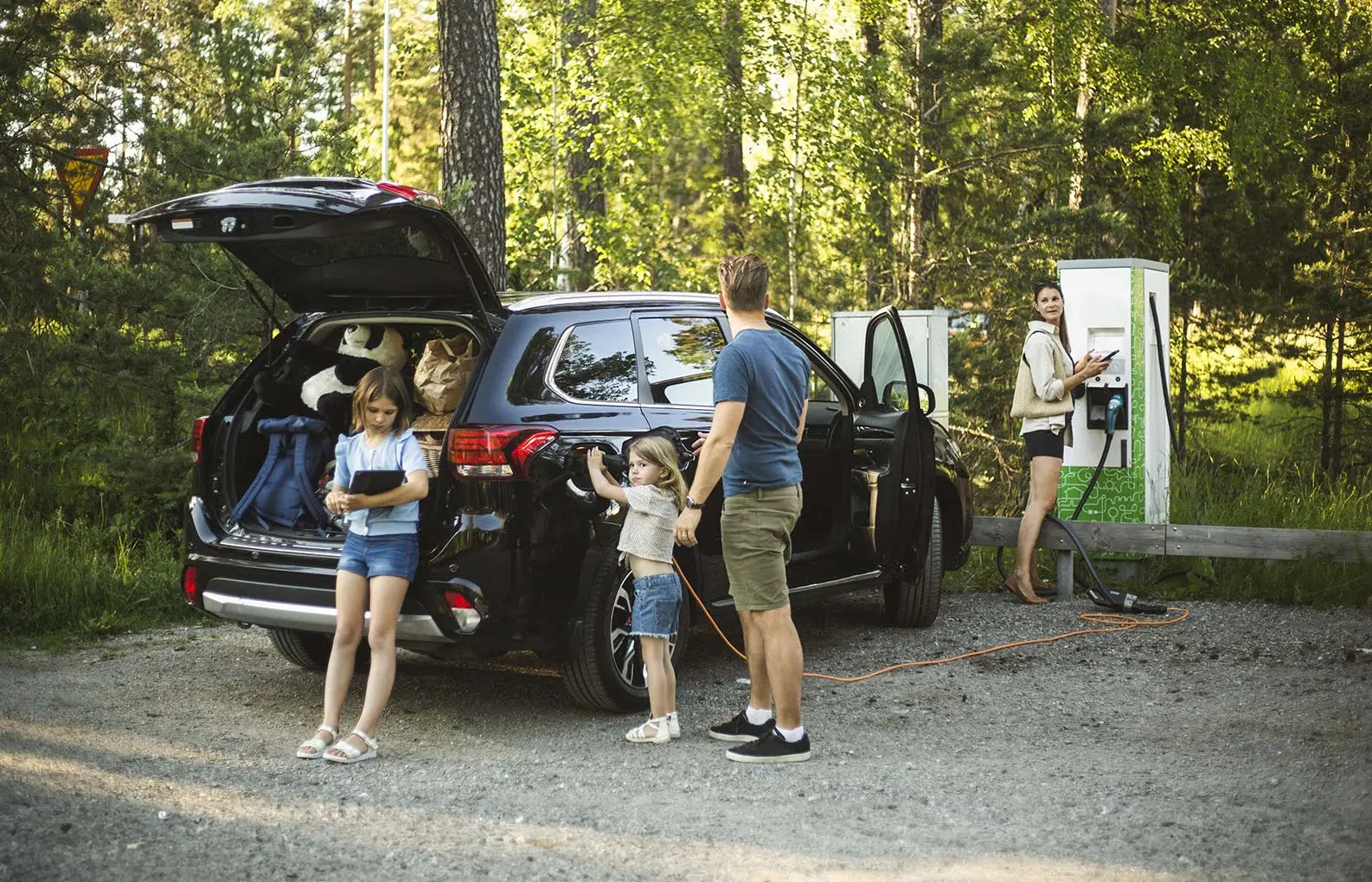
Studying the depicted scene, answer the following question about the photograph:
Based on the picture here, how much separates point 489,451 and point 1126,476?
5531mm

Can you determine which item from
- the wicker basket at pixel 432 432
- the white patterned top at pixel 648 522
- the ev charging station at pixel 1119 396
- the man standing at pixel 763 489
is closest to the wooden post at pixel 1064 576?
the ev charging station at pixel 1119 396

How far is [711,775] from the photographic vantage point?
17.5 ft

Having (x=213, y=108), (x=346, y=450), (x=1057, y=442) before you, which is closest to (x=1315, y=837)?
(x=346, y=450)

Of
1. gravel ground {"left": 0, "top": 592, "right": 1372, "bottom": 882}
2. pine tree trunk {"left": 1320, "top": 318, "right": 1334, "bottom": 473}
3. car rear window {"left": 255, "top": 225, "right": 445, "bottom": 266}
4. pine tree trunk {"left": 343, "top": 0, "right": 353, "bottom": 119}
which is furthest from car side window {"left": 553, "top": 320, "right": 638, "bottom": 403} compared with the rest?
pine tree trunk {"left": 343, "top": 0, "right": 353, "bottom": 119}

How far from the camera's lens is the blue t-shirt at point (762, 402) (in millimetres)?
5316

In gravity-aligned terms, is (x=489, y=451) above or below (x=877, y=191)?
below

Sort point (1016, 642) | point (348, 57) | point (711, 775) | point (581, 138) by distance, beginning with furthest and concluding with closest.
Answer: point (348, 57) → point (581, 138) → point (1016, 642) → point (711, 775)

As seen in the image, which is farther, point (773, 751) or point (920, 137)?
point (920, 137)

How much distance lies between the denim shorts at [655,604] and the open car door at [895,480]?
5.85 feet

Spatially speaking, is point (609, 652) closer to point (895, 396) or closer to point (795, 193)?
point (895, 396)

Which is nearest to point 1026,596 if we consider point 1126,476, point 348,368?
point 1126,476

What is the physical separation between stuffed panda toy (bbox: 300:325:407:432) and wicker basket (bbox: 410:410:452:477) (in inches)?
16.6

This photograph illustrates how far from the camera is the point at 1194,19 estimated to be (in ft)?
59.7

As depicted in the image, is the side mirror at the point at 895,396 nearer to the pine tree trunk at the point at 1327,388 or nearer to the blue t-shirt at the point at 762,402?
the blue t-shirt at the point at 762,402
